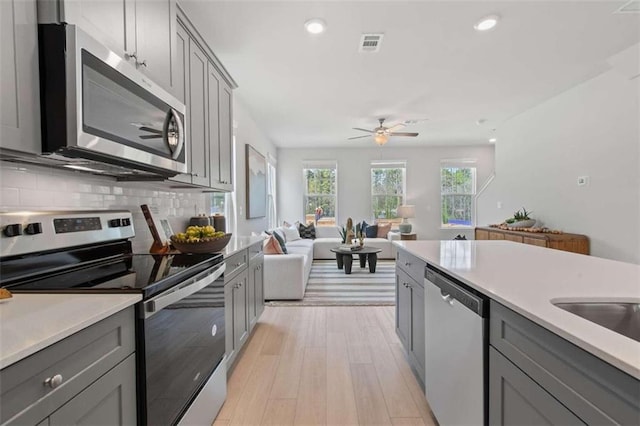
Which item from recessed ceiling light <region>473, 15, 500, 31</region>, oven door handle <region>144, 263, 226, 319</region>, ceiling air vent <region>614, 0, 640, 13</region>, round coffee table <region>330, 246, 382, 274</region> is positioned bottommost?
round coffee table <region>330, 246, 382, 274</region>

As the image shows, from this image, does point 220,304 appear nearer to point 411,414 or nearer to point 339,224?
point 411,414

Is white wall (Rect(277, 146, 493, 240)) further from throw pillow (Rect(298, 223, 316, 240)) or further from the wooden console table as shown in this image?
the wooden console table

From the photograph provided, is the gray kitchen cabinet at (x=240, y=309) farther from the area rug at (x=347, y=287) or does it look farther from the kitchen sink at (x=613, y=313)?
the kitchen sink at (x=613, y=313)

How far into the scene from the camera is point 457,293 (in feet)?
4.59

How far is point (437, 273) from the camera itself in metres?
1.71

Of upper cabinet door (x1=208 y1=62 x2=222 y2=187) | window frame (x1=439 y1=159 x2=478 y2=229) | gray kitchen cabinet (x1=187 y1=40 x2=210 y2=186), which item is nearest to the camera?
gray kitchen cabinet (x1=187 y1=40 x2=210 y2=186)

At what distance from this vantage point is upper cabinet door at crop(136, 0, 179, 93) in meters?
1.58

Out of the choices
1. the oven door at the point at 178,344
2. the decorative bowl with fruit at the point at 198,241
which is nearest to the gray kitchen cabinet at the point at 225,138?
the decorative bowl with fruit at the point at 198,241

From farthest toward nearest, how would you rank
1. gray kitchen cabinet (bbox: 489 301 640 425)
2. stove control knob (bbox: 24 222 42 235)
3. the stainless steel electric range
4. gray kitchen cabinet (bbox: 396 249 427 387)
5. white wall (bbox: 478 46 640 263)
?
white wall (bbox: 478 46 640 263) < gray kitchen cabinet (bbox: 396 249 427 387) < stove control knob (bbox: 24 222 42 235) < the stainless steel electric range < gray kitchen cabinet (bbox: 489 301 640 425)

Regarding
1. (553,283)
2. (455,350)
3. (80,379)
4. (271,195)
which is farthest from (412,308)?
(271,195)

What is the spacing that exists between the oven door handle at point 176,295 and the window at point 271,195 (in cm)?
509

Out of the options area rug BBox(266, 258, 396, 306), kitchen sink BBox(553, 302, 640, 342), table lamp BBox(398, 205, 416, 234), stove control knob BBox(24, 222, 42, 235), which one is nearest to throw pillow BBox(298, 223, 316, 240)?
area rug BBox(266, 258, 396, 306)

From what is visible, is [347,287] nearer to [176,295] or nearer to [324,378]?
[324,378]

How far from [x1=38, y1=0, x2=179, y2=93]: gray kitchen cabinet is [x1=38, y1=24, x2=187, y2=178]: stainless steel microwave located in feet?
0.20
